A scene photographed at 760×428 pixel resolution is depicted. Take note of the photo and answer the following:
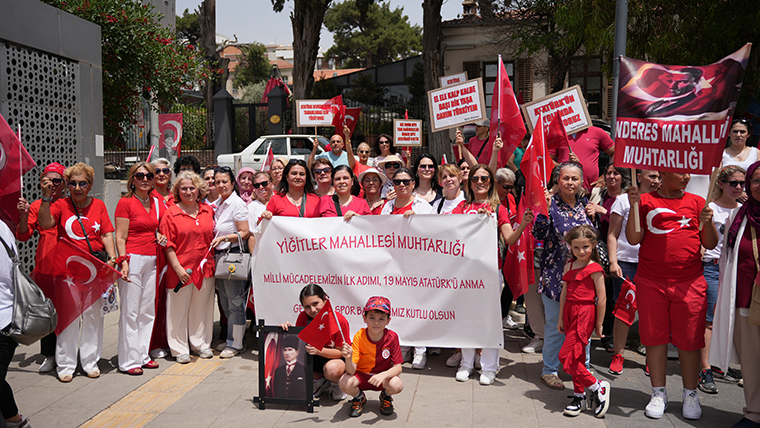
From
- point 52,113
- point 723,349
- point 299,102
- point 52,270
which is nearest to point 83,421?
point 52,270

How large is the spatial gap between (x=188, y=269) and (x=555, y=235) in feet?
10.9

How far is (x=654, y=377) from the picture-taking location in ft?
15.0

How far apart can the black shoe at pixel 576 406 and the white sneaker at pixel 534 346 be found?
155cm

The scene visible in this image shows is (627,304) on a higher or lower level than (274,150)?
lower

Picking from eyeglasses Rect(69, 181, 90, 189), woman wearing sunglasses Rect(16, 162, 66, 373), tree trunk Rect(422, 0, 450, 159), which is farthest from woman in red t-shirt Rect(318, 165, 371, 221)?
tree trunk Rect(422, 0, 450, 159)

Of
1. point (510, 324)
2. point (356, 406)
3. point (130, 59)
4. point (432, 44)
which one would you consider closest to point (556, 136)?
point (510, 324)

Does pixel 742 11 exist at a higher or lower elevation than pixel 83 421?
higher

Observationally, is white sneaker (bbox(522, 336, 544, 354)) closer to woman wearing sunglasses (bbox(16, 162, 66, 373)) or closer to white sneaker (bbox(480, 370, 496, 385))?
white sneaker (bbox(480, 370, 496, 385))

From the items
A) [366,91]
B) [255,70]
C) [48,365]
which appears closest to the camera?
[48,365]

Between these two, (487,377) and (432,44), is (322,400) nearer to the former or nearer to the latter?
(487,377)

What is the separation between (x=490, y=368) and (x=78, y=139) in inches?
264

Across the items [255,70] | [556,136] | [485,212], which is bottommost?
[485,212]

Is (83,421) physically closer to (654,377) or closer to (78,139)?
(654,377)

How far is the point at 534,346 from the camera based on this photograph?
619 centimetres
